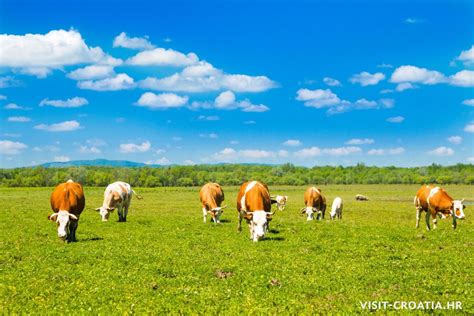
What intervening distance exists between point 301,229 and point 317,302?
13982mm

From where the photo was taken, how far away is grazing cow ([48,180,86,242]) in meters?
21.5

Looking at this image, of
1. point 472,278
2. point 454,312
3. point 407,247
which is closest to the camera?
point 454,312

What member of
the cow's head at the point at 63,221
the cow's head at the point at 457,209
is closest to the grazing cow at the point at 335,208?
the cow's head at the point at 457,209

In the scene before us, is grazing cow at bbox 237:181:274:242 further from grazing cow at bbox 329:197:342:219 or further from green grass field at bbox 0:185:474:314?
grazing cow at bbox 329:197:342:219

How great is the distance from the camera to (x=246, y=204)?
74.7 feet

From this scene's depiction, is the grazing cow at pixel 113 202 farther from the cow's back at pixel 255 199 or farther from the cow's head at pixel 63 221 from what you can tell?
the cow's back at pixel 255 199

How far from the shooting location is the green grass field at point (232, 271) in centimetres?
1158

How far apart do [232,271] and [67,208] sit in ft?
38.3

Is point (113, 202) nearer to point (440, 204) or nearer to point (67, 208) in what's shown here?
point (67, 208)

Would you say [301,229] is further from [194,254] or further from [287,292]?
[287,292]

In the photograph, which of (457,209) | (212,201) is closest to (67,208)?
(212,201)

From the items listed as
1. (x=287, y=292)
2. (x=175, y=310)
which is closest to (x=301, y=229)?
(x=287, y=292)

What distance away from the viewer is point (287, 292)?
12391 millimetres

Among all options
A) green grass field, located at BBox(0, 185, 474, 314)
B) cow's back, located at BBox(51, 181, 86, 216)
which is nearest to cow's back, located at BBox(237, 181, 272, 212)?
green grass field, located at BBox(0, 185, 474, 314)
